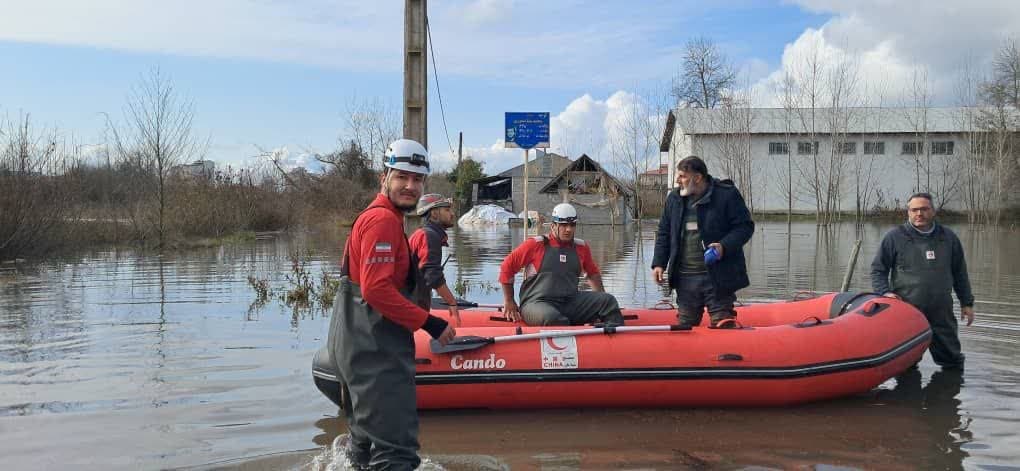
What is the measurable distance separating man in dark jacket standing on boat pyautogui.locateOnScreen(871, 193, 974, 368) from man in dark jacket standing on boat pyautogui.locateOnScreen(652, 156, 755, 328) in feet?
4.84

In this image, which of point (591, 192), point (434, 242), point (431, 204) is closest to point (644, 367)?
point (434, 242)

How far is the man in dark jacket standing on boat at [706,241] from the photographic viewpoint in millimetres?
6168

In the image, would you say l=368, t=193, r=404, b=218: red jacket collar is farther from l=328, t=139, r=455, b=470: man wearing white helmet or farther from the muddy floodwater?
the muddy floodwater

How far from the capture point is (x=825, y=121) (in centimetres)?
4266


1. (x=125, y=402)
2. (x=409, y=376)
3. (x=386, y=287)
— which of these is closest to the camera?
(x=386, y=287)

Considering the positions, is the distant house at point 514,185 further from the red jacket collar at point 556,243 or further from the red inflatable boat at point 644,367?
the red inflatable boat at point 644,367

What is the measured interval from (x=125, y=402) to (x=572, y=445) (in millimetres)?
3280

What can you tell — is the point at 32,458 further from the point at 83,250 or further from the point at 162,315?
the point at 83,250

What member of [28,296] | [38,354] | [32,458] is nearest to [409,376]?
[32,458]

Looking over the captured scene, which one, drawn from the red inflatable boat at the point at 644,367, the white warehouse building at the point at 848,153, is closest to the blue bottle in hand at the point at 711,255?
the red inflatable boat at the point at 644,367

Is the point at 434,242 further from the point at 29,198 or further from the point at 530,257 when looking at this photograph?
the point at 29,198

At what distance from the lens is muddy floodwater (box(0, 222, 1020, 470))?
15.7 feet

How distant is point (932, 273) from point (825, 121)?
38680mm

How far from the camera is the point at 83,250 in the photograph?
20.0 metres
